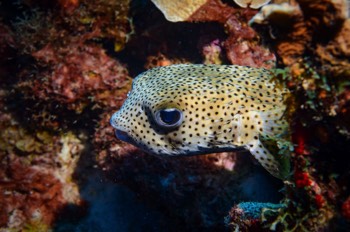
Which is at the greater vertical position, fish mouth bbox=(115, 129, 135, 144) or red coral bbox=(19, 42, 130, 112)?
fish mouth bbox=(115, 129, 135, 144)

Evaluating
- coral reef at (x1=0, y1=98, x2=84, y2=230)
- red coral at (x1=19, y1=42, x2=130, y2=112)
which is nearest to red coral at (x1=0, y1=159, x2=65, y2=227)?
coral reef at (x1=0, y1=98, x2=84, y2=230)

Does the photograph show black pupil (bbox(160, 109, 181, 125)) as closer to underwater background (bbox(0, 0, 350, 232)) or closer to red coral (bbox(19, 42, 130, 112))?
underwater background (bbox(0, 0, 350, 232))

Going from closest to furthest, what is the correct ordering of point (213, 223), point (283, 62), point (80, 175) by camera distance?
1. point (283, 62)
2. point (213, 223)
3. point (80, 175)

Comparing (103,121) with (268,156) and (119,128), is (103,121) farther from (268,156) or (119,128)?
(268,156)

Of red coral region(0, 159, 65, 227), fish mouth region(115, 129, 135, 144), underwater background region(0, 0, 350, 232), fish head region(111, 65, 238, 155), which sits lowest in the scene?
red coral region(0, 159, 65, 227)

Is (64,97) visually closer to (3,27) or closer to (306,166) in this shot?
(3,27)

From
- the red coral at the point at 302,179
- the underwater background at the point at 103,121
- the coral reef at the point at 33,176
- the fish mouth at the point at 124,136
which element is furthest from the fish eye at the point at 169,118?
the coral reef at the point at 33,176

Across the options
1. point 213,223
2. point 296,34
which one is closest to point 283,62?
point 296,34
